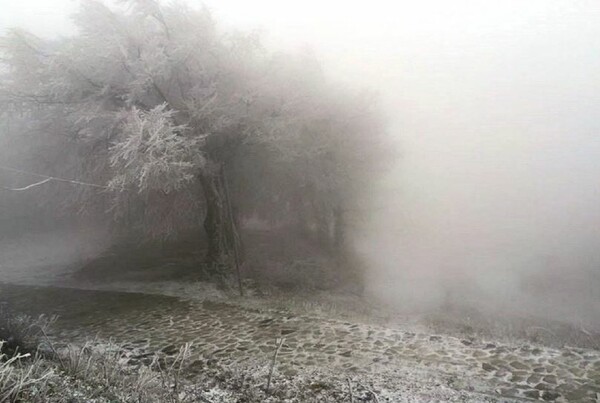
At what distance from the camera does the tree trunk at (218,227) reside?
42.8 feet

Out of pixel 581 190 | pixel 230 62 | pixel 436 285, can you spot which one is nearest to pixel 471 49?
pixel 581 190

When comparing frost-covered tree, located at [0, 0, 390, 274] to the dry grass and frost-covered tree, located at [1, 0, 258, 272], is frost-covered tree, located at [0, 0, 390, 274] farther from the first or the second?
the dry grass

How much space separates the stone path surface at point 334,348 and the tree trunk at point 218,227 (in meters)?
2.26

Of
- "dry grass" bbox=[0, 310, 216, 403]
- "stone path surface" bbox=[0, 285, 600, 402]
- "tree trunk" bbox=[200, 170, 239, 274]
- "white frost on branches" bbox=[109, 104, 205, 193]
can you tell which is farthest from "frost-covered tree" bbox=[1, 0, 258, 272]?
"dry grass" bbox=[0, 310, 216, 403]

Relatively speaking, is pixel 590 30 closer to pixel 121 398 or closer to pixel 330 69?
pixel 330 69

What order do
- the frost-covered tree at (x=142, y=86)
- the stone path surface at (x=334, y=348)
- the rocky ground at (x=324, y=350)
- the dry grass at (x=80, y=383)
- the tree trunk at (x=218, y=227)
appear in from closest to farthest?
the dry grass at (x=80, y=383)
the rocky ground at (x=324, y=350)
the stone path surface at (x=334, y=348)
the frost-covered tree at (x=142, y=86)
the tree trunk at (x=218, y=227)

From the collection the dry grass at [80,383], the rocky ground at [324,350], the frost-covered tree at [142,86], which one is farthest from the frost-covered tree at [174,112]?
the dry grass at [80,383]

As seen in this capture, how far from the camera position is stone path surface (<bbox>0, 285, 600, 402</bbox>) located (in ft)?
19.8

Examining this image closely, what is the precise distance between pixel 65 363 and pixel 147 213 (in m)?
9.61

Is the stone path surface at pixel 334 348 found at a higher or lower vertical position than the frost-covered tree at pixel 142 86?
lower

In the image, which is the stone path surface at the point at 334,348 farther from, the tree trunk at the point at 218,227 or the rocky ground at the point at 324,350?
the tree trunk at the point at 218,227

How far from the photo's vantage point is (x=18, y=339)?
6.78 metres

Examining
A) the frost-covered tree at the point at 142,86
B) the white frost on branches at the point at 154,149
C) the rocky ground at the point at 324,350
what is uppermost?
the frost-covered tree at the point at 142,86

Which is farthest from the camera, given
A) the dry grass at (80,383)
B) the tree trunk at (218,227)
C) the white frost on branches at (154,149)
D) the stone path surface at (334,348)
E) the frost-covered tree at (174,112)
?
the tree trunk at (218,227)
